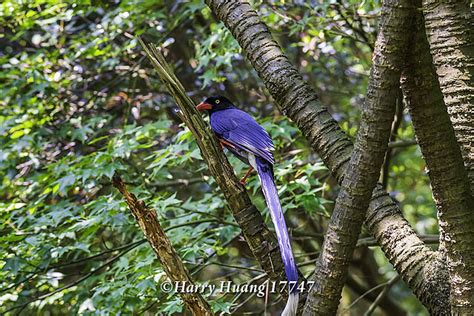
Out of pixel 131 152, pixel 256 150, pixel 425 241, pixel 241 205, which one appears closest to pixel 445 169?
pixel 241 205

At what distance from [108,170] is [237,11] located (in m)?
1.51

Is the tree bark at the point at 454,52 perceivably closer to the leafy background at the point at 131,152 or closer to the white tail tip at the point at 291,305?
the white tail tip at the point at 291,305

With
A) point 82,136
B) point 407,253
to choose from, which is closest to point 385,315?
point 82,136

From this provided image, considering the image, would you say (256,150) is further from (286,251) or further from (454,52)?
(454,52)

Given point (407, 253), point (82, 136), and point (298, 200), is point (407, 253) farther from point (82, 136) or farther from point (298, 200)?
point (82, 136)

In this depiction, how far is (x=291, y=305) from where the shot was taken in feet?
6.75

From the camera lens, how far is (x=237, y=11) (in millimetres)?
2383

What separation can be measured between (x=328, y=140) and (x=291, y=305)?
0.55 metres

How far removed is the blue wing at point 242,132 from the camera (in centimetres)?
296

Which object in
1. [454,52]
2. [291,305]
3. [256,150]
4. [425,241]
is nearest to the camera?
[454,52]

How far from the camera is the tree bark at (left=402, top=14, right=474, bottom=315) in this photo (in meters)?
1.74

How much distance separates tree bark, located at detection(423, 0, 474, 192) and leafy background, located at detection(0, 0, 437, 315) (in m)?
1.70

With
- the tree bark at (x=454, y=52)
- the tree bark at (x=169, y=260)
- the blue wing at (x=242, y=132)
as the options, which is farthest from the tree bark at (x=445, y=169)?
the blue wing at (x=242, y=132)

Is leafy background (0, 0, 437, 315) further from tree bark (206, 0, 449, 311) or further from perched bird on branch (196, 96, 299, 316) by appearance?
tree bark (206, 0, 449, 311)
